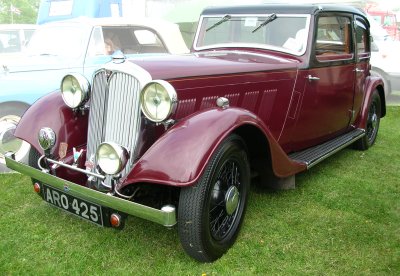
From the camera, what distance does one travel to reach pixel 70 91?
289 centimetres

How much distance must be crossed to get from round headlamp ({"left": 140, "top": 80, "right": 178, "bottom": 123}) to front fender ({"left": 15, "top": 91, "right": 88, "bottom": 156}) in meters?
0.78

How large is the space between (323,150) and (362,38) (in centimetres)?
166

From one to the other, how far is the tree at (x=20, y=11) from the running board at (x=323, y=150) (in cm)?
1989

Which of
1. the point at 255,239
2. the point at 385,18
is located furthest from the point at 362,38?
the point at 385,18

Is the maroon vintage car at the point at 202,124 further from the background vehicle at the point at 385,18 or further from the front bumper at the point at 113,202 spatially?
the background vehicle at the point at 385,18

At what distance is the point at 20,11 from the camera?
837 inches

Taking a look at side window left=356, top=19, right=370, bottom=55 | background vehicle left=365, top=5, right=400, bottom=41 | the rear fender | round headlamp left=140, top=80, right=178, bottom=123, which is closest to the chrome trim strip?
the rear fender

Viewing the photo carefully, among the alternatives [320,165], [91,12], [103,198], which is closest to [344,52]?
[320,165]

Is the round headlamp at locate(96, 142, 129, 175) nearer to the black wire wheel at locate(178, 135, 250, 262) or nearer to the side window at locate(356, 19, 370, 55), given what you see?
the black wire wheel at locate(178, 135, 250, 262)

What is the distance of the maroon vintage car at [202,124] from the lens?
7.61ft

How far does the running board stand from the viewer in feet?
11.5

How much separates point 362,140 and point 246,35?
7.29 feet

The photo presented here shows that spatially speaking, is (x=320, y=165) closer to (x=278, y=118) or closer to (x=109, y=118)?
(x=278, y=118)

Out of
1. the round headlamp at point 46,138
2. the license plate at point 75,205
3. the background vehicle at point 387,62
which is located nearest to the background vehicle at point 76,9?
the background vehicle at point 387,62
